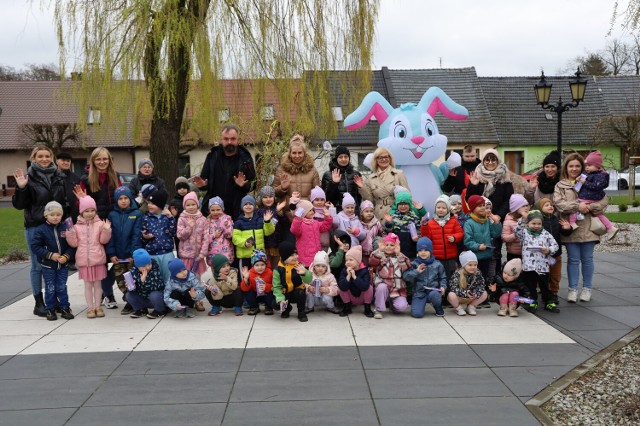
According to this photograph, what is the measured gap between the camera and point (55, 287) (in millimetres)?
6738

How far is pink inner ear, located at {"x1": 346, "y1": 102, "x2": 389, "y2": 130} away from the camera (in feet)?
27.6

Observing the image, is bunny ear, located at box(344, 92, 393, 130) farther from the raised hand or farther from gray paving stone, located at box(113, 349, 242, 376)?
the raised hand

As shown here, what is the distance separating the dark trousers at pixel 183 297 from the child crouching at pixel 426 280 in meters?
2.42

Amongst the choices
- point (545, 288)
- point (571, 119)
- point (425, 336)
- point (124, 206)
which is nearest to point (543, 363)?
point (425, 336)

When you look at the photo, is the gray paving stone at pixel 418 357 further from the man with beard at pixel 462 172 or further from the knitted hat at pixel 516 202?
the man with beard at pixel 462 172

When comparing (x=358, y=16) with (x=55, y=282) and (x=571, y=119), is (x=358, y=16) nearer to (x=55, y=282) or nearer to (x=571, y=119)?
(x=55, y=282)

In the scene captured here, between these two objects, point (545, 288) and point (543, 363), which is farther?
point (545, 288)

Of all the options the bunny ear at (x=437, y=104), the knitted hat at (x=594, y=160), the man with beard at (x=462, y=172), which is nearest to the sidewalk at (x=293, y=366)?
the knitted hat at (x=594, y=160)

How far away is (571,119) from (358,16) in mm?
26266

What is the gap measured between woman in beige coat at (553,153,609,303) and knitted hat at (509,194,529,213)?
0.39m

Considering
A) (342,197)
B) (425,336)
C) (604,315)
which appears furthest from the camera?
(342,197)

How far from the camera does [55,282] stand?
6.68 m

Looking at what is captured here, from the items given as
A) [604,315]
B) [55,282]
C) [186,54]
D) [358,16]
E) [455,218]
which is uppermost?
[358,16]

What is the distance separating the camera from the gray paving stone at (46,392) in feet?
14.3
